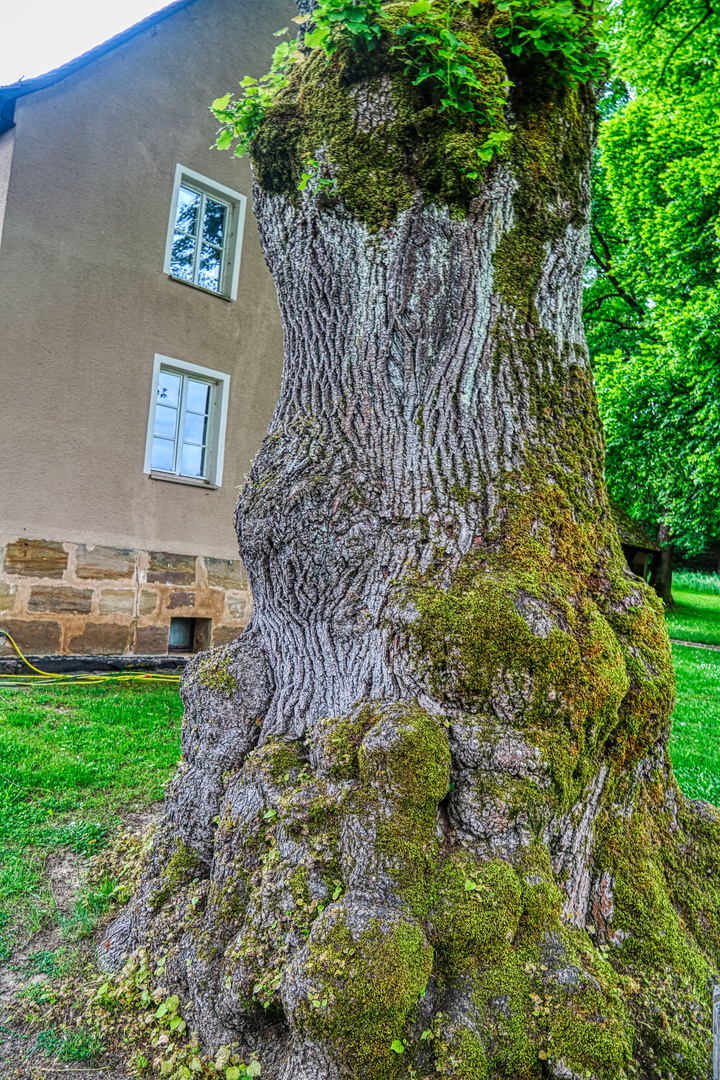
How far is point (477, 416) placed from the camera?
2.93 metres

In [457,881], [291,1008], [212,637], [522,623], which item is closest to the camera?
[291,1008]

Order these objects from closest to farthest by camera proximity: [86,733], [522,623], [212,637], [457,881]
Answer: [457,881], [522,623], [86,733], [212,637]

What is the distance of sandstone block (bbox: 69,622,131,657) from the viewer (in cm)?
834

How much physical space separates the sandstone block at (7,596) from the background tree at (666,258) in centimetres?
1143

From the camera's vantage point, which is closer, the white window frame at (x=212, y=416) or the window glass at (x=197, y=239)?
the white window frame at (x=212, y=416)

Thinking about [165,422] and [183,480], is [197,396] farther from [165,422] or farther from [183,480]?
[183,480]

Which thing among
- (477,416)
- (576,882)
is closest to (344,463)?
(477,416)

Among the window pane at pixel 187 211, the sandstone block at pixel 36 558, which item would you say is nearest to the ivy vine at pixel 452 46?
the sandstone block at pixel 36 558

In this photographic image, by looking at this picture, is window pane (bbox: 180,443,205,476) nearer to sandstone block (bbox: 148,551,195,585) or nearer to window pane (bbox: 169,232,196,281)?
sandstone block (bbox: 148,551,195,585)

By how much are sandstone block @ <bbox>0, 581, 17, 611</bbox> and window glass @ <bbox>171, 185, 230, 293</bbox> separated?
455cm

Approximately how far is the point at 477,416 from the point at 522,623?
0.90 metres

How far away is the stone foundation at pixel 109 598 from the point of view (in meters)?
7.85

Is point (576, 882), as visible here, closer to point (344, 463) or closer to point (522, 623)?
point (522, 623)

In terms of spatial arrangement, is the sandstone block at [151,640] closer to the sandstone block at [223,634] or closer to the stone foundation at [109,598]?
the stone foundation at [109,598]
